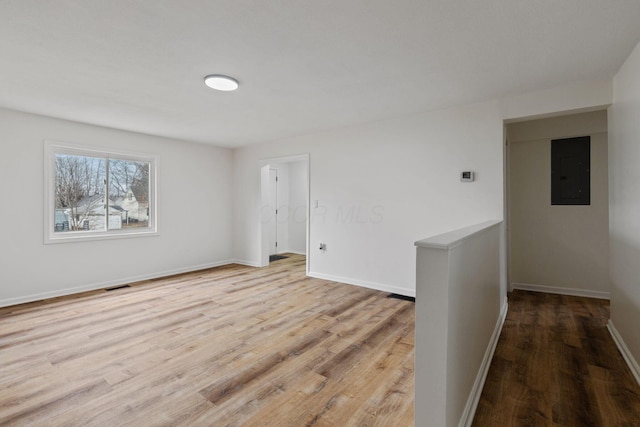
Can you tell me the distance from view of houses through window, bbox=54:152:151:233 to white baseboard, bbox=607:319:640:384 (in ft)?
20.3

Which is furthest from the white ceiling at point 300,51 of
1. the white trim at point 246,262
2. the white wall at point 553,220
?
the white trim at point 246,262

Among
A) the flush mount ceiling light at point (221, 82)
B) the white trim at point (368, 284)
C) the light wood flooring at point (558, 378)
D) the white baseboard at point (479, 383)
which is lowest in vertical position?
the light wood flooring at point (558, 378)

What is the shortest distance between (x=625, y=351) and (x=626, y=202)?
1210mm

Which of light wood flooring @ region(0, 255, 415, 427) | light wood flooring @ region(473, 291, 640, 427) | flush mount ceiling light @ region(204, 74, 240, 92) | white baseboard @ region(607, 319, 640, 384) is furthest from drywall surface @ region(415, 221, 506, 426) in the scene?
flush mount ceiling light @ region(204, 74, 240, 92)

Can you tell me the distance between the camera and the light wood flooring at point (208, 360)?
1.76 metres

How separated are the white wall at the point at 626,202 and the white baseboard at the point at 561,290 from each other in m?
A: 1.45

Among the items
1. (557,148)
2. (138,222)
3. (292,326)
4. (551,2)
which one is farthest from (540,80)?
(138,222)

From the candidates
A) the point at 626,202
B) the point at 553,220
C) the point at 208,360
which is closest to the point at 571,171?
the point at 553,220

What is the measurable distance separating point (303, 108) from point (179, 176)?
3037mm

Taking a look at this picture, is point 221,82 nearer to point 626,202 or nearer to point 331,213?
point 331,213

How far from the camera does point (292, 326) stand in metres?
3.00

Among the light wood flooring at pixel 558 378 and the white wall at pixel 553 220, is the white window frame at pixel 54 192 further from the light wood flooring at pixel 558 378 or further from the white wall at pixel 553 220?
the white wall at pixel 553 220

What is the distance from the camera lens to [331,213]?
4.79m

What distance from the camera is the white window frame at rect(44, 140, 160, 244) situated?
3.97 metres
